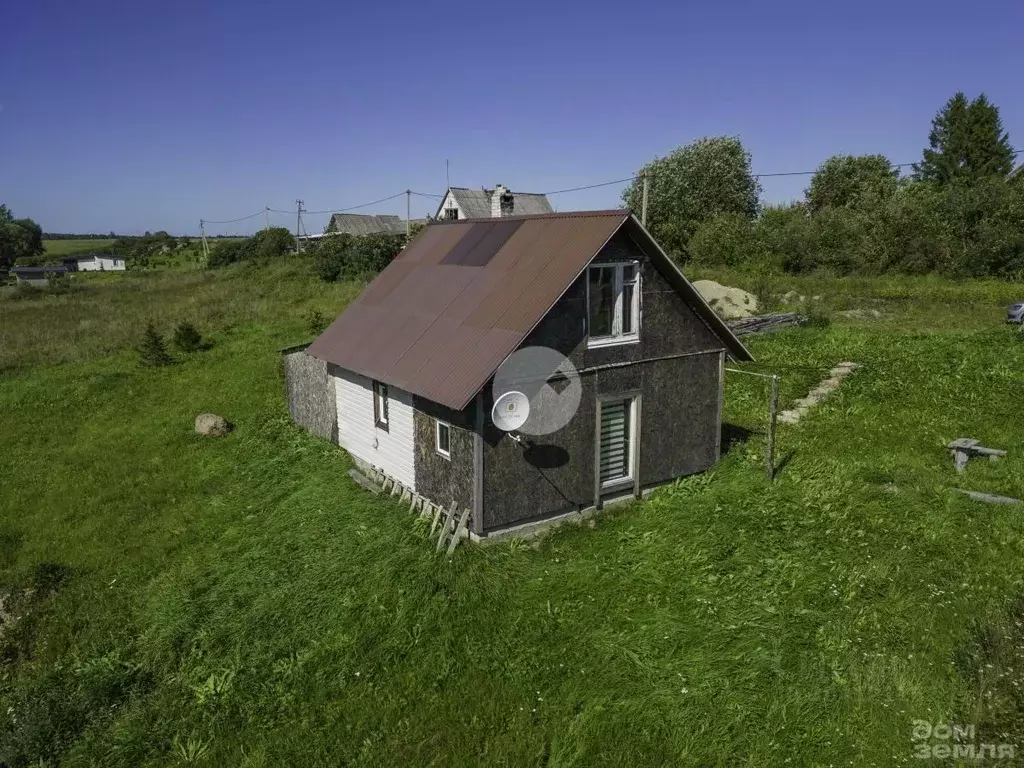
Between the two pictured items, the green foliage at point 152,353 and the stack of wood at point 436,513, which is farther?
the green foliage at point 152,353

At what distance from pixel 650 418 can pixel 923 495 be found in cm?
584

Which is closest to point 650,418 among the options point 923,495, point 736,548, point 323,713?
point 736,548

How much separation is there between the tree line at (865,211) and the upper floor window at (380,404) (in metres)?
37.6

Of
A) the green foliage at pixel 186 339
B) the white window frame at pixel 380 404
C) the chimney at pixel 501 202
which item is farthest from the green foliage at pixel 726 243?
the white window frame at pixel 380 404

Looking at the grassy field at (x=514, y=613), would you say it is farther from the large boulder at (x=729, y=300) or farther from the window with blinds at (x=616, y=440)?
the large boulder at (x=729, y=300)

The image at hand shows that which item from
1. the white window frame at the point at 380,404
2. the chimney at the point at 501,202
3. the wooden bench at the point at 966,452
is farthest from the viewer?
the chimney at the point at 501,202

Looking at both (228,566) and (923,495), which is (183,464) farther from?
(923,495)

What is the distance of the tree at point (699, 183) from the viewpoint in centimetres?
6306

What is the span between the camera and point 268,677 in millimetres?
Result: 9438

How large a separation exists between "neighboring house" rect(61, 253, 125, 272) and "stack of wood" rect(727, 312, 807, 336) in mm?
102259

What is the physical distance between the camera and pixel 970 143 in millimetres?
62188

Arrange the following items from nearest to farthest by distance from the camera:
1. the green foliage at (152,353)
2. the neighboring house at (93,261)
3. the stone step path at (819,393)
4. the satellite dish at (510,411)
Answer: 1. the satellite dish at (510,411)
2. the stone step path at (819,393)
3. the green foliage at (152,353)
4. the neighboring house at (93,261)

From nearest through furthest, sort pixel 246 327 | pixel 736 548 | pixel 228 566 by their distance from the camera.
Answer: pixel 736 548, pixel 228 566, pixel 246 327

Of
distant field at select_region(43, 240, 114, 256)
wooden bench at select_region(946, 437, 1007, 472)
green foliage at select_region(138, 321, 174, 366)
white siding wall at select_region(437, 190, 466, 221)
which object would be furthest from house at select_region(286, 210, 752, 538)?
distant field at select_region(43, 240, 114, 256)
